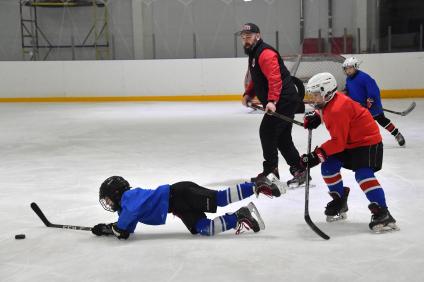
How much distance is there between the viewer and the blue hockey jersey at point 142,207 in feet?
9.55

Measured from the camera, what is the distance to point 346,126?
3.03m

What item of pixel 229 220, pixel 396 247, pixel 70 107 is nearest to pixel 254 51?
pixel 229 220

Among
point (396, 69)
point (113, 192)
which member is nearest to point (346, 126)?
Answer: point (113, 192)

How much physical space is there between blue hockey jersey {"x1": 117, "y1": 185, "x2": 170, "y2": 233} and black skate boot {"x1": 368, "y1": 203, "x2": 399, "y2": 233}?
1.06m

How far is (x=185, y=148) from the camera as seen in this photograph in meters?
6.21

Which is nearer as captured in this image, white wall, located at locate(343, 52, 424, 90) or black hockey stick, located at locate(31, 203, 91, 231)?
black hockey stick, located at locate(31, 203, 91, 231)

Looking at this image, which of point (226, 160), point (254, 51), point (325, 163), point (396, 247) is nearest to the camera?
point (396, 247)

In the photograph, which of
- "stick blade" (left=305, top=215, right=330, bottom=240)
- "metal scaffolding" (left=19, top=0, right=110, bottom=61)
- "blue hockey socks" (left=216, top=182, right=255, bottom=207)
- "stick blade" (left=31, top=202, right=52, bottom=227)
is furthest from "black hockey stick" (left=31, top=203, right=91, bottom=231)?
"metal scaffolding" (left=19, top=0, right=110, bottom=61)

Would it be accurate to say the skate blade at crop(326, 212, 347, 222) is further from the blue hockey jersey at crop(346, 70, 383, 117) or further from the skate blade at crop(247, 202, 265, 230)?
the blue hockey jersey at crop(346, 70, 383, 117)

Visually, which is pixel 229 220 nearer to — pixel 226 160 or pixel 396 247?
pixel 396 247

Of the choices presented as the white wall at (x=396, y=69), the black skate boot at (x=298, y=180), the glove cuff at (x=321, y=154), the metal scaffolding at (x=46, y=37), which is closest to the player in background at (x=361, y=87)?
the black skate boot at (x=298, y=180)

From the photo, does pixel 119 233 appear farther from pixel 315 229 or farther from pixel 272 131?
pixel 272 131

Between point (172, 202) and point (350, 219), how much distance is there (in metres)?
1.05

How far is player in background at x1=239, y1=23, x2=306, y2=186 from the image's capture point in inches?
158
